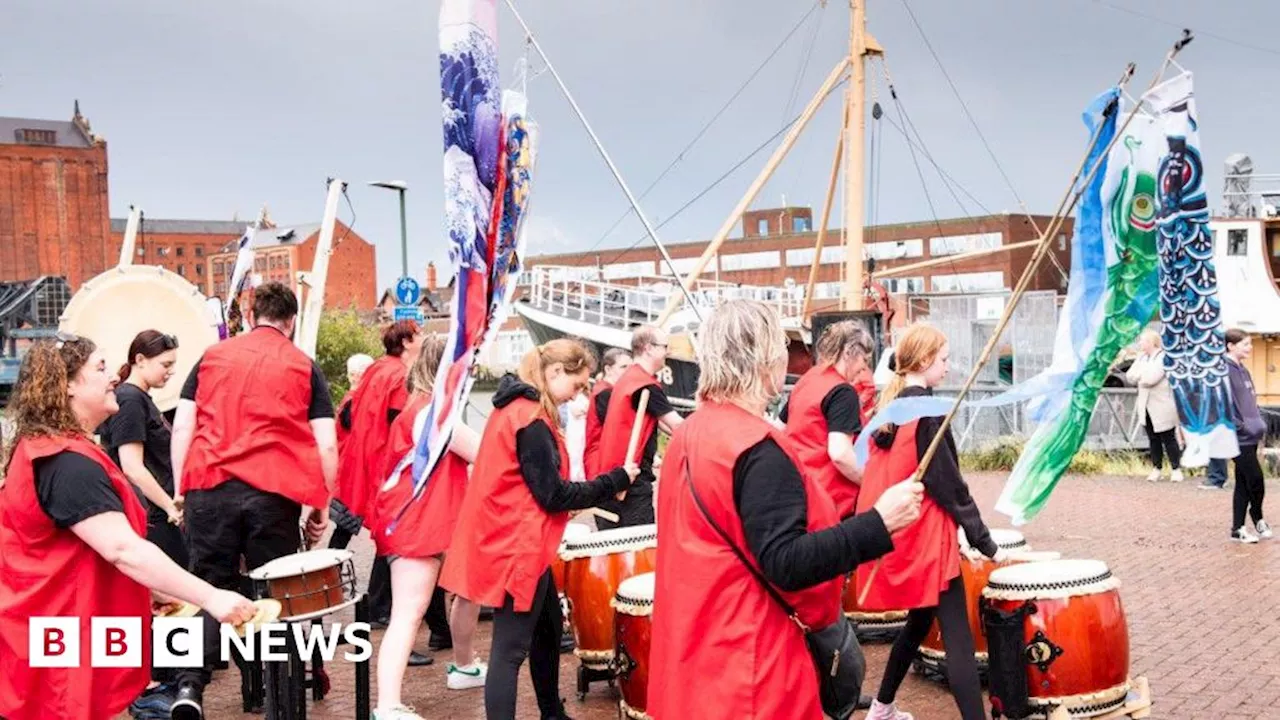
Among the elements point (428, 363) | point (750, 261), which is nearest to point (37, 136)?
point (750, 261)

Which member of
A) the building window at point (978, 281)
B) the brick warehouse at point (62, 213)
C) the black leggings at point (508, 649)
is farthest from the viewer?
the brick warehouse at point (62, 213)

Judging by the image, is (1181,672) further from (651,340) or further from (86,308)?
(86,308)

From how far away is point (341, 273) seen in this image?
8969cm

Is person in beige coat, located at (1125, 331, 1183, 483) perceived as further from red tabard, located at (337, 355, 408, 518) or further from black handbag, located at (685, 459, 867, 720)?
black handbag, located at (685, 459, 867, 720)

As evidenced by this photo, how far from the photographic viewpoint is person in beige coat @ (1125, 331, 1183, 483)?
661 inches

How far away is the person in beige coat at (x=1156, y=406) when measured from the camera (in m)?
16.8

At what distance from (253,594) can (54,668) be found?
189 cm

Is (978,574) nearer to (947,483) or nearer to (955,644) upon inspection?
(955,644)

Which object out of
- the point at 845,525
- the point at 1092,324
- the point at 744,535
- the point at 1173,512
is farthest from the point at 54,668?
the point at 1173,512

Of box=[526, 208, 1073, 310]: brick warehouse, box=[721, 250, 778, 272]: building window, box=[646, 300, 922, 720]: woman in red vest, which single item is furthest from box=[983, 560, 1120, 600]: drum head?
box=[721, 250, 778, 272]: building window

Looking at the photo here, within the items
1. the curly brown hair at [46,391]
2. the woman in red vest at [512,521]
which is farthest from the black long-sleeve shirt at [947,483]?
the curly brown hair at [46,391]

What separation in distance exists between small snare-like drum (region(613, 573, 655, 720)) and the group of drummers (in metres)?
0.13

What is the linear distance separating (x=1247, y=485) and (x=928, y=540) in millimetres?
7372

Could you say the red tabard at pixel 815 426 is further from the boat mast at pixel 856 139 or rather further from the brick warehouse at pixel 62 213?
the brick warehouse at pixel 62 213
